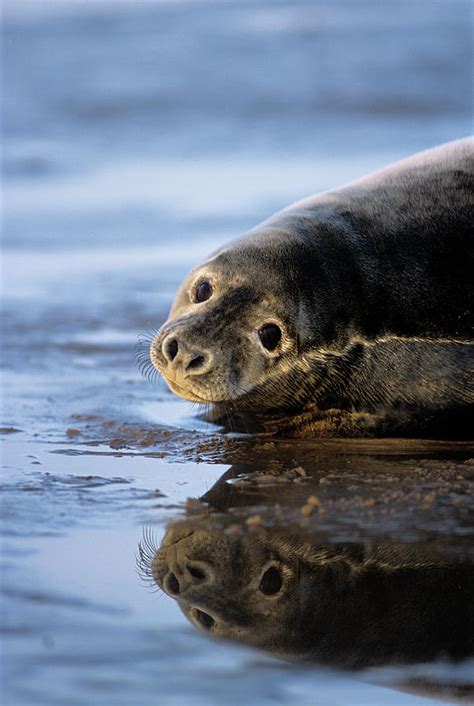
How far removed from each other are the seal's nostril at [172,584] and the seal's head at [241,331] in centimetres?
152

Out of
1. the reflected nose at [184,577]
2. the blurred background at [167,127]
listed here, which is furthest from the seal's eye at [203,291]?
the reflected nose at [184,577]

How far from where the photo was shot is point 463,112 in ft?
44.0

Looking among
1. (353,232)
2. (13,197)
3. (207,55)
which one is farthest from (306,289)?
(207,55)

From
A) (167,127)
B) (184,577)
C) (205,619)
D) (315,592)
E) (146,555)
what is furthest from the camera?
(167,127)

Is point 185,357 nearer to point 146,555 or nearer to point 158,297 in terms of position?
point 146,555

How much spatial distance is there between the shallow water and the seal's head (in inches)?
9.5

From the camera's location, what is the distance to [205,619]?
319cm

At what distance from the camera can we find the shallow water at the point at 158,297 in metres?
2.97

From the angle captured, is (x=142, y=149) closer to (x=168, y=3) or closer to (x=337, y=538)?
(x=168, y=3)

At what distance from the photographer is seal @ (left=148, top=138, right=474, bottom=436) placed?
497 centimetres

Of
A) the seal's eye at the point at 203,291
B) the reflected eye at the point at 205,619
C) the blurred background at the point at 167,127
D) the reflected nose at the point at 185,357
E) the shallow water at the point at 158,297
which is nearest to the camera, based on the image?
the shallow water at the point at 158,297

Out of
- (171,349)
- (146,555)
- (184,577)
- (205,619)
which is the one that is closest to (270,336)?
A: (171,349)

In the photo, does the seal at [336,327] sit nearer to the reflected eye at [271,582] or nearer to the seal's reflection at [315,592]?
the seal's reflection at [315,592]

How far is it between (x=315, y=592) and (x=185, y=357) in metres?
1.67
